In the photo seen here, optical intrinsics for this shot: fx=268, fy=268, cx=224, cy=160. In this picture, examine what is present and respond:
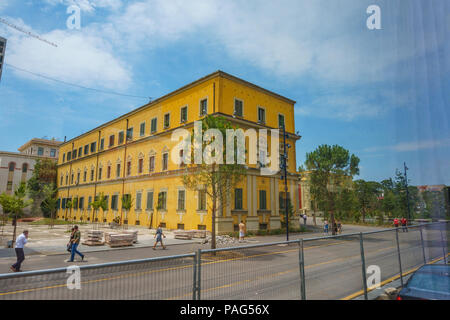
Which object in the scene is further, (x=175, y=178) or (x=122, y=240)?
(x=175, y=178)

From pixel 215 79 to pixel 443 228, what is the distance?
22.8 meters

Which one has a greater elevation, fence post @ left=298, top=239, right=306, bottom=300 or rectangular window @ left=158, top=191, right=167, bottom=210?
rectangular window @ left=158, top=191, right=167, bottom=210

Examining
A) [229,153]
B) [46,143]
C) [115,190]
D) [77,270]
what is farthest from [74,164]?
Result: [77,270]

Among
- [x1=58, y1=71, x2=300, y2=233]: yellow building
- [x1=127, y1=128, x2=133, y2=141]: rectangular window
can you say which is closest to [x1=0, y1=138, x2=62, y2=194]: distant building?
[x1=58, y1=71, x2=300, y2=233]: yellow building

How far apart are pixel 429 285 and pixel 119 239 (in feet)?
62.0

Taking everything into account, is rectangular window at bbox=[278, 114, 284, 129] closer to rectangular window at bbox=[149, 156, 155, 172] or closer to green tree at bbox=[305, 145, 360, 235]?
green tree at bbox=[305, 145, 360, 235]

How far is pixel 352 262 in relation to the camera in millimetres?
7203

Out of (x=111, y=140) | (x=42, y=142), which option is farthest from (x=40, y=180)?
(x=111, y=140)

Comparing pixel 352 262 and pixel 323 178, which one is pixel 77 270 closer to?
pixel 352 262

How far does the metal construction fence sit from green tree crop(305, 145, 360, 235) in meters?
17.2

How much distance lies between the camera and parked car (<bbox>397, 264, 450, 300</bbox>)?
485 cm

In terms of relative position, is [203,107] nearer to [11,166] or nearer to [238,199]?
[238,199]

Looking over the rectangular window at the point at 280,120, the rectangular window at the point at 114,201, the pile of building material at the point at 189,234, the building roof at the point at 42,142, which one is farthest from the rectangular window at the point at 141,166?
the building roof at the point at 42,142

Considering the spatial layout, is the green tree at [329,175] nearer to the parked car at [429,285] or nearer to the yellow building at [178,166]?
the yellow building at [178,166]
